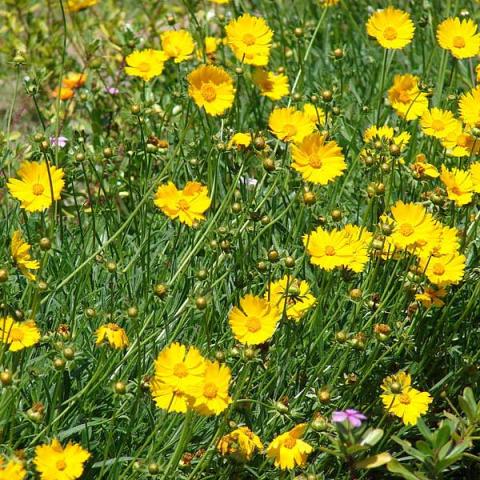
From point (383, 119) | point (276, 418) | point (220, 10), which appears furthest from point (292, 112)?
point (220, 10)

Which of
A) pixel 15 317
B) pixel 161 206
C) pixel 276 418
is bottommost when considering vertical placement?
pixel 276 418

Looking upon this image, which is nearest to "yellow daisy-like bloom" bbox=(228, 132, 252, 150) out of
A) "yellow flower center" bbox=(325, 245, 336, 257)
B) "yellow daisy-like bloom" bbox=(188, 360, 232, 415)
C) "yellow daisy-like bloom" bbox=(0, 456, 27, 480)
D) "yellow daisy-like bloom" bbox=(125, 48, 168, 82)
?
"yellow flower center" bbox=(325, 245, 336, 257)

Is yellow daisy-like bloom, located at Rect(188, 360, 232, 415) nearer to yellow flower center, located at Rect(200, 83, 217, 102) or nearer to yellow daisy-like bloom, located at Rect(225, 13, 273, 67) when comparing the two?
yellow flower center, located at Rect(200, 83, 217, 102)

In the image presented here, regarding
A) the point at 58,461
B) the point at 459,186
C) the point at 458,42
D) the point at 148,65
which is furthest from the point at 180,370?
the point at 458,42

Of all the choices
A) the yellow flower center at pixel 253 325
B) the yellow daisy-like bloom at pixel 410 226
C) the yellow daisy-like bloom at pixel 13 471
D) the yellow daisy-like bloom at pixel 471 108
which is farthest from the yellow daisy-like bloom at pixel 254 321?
the yellow daisy-like bloom at pixel 471 108

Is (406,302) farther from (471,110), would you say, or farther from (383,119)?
(383,119)
